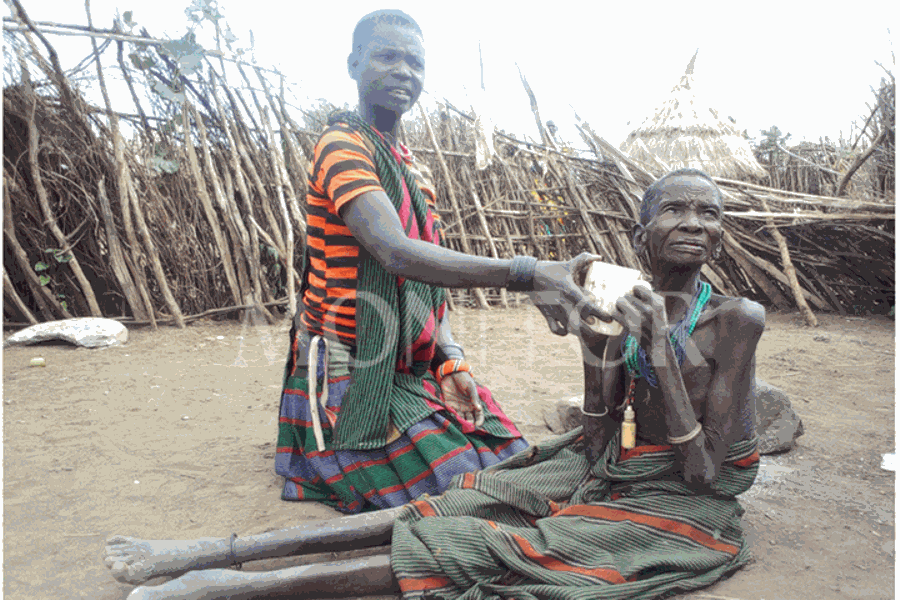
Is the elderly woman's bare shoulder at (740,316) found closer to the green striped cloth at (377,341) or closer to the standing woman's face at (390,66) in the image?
the green striped cloth at (377,341)

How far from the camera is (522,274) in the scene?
1.49 metres

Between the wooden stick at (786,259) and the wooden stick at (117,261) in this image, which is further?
the wooden stick at (786,259)

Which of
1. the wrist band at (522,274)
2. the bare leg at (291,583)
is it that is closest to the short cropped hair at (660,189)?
the wrist band at (522,274)

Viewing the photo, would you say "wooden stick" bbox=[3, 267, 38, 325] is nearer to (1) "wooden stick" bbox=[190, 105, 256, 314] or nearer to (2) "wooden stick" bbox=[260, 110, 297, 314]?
(1) "wooden stick" bbox=[190, 105, 256, 314]

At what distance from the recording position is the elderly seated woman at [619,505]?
1.45 meters

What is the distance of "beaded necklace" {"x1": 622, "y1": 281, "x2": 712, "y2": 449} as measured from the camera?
1644 millimetres

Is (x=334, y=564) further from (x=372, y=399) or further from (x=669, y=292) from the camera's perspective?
(x=669, y=292)

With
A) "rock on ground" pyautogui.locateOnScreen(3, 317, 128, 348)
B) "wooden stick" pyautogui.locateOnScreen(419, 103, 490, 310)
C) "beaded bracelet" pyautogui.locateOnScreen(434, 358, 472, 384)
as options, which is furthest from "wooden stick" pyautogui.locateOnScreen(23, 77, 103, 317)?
"beaded bracelet" pyautogui.locateOnScreen(434, 358, 472, 384)

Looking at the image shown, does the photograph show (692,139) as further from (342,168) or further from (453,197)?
(342,168)

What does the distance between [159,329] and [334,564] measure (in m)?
4.42

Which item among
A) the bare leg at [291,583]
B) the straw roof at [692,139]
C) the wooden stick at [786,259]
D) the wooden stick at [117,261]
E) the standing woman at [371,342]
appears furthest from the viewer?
the straw roof at [692,139]

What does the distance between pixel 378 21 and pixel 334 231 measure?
65 centimetres

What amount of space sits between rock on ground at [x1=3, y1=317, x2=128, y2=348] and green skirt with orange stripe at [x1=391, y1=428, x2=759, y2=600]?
3935mm

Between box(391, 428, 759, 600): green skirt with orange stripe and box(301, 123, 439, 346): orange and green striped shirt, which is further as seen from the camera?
box(301, 123, 439, 346): orange and green striped shirt
